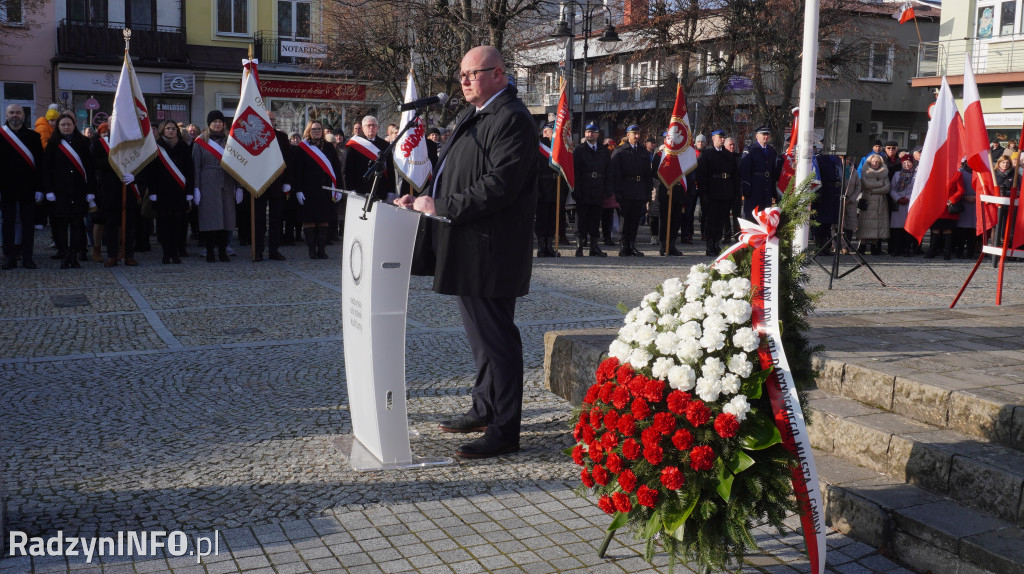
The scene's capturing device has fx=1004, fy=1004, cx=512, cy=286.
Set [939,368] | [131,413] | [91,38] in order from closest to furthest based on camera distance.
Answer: [939,368], [131,413], [91,38]

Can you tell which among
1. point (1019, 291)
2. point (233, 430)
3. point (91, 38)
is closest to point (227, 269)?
point (233, 430)

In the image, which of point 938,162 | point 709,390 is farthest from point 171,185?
point 709,390

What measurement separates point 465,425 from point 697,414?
2.34 meters

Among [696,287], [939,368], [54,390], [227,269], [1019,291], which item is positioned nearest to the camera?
[696,287]

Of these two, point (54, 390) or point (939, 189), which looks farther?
point (939, 189)

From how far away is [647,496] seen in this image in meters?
3.53

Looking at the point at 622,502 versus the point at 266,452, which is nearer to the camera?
the point at 622,502

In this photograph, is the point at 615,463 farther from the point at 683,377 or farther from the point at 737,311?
the point at 737,311

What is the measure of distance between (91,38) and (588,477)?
3724 cm

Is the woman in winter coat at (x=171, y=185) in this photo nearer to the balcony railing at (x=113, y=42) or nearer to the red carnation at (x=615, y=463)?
the red carnation at (x=615, y=463)

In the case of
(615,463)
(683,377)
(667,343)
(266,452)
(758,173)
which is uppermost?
(758,173)

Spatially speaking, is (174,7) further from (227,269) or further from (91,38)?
(227,269)

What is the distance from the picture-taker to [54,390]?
6500mm

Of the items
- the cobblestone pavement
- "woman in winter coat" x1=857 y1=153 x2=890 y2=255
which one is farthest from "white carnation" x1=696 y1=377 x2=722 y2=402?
"woman in winter coat" x1=857 y1=153 x2=890 y2=255
